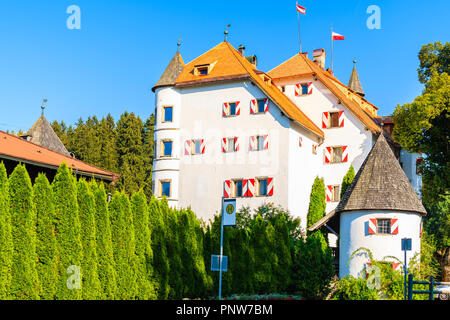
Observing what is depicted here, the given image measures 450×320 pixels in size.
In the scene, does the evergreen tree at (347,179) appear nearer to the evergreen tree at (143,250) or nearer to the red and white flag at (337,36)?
the red and white flag at (337,36)

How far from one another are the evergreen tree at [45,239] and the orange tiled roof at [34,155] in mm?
3160

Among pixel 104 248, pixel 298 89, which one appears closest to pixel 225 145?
pixel 298 89

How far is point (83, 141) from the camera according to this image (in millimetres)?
68875

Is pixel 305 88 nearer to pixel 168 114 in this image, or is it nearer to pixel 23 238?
pixel 168 114

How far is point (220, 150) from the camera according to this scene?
126ft

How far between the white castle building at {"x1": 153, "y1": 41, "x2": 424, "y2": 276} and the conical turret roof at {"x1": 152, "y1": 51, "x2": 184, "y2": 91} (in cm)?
8

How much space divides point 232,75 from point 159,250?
1895cm

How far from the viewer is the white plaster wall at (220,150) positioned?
121 ft

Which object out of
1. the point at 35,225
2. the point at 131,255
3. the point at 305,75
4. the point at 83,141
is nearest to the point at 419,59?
the point at 305,75

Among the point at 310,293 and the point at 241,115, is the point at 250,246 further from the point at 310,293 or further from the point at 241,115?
the point at 241,115

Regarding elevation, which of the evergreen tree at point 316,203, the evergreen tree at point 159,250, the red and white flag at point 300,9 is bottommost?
the evergreen tree at point 159,250

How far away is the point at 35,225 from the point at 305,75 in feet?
94.1

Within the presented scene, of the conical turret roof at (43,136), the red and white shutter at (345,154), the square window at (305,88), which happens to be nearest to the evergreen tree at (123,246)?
the red and white shutter at (345,154)
